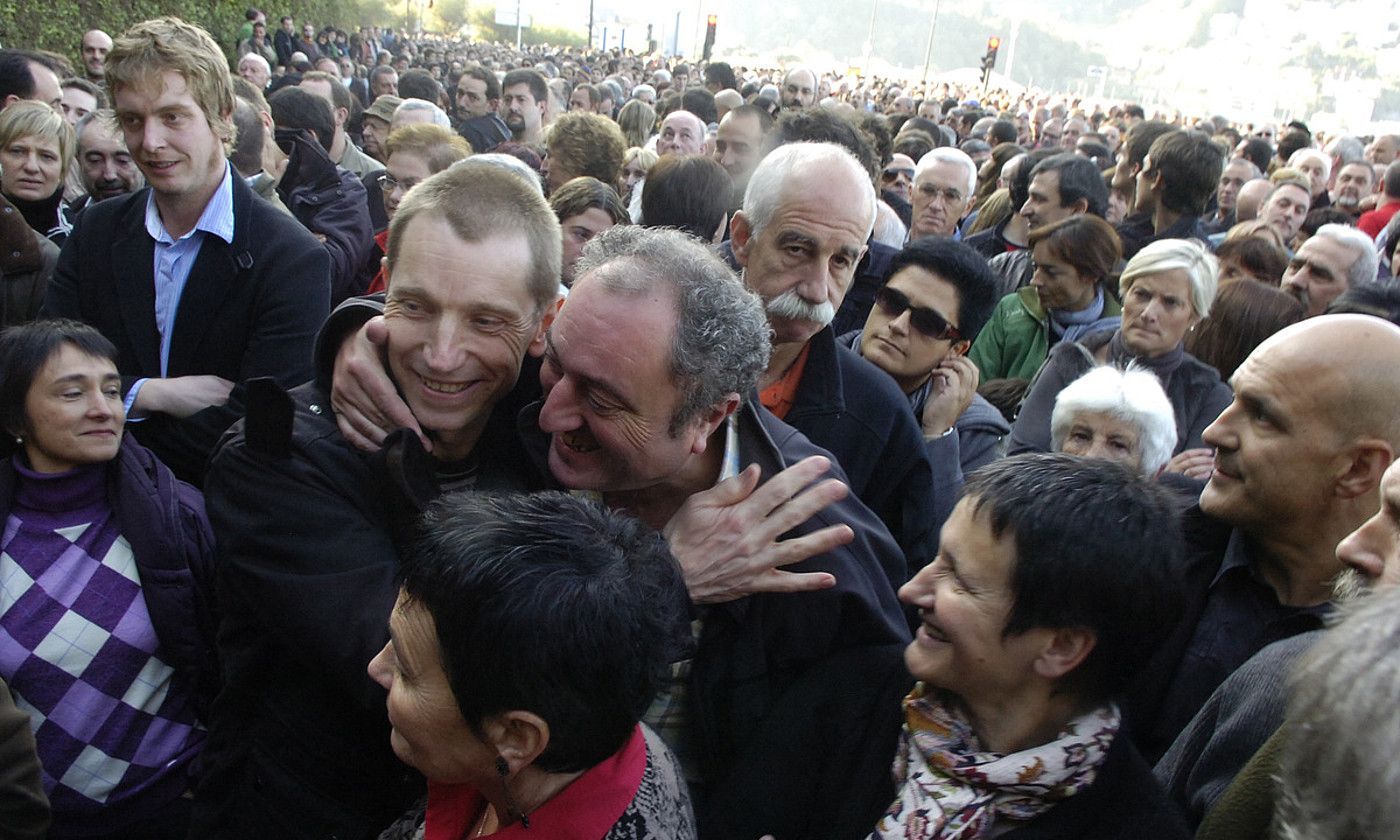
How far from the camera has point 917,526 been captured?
9.25 feet

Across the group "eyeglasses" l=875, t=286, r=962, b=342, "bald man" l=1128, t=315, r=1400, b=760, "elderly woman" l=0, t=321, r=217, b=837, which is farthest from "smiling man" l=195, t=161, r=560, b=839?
"eyeglasses" l=875, t=286, r=962, b=342

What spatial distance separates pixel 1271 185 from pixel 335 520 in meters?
8.36

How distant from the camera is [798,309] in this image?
2766mm

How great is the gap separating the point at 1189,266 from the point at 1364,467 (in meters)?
2.10

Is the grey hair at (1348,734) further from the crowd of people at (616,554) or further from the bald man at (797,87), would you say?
the bald man at (797,87)

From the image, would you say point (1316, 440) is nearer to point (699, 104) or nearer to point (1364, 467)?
Result: point (1364, 467)

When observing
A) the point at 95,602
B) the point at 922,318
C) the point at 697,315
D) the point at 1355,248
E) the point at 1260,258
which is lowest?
the point at 95,602

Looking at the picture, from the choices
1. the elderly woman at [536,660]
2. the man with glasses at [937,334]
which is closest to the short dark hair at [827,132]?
the man with glasses at [937,334]

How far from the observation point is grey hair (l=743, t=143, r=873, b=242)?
2867 millimetres

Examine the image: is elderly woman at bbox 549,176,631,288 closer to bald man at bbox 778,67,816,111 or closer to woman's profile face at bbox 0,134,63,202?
woman's profile face at bbox 0,134,63,202

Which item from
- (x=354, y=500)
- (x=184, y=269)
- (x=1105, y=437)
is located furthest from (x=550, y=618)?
(x=1105, y=437)

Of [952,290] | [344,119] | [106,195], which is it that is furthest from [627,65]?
[952,290]

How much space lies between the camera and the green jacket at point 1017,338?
187 inches

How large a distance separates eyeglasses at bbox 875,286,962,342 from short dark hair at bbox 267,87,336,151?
4457 millimetres
